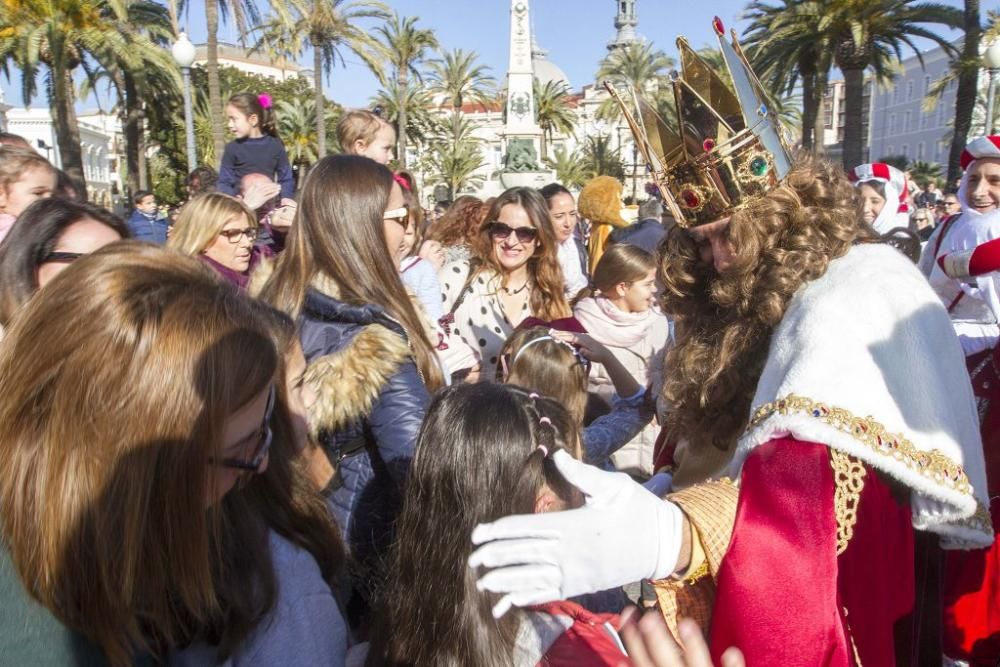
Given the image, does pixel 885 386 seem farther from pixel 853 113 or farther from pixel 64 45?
pixel 64 45

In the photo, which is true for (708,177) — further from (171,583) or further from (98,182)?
(98,182)

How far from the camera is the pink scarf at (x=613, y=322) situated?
12.1ft

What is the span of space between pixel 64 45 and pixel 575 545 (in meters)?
18.1

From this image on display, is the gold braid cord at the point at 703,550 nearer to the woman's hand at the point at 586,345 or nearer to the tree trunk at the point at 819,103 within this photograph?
the woman's hand at the point at 586,345

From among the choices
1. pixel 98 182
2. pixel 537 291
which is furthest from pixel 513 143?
pixel 98 182

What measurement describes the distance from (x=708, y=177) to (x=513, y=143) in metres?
20.7

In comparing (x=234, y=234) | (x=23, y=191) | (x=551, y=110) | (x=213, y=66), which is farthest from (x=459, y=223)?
(x=551, y=110)

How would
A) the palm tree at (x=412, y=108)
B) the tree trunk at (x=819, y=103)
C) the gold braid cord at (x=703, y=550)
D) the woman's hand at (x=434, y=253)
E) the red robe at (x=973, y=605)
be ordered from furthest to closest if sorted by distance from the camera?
1. the palm tree at (x=412, y=108)
2. the tree trunk at (x=819, y=103)
3. the woman's hand at (x=434, y=253)
4. the red robe at (x=973, y=605)
5. the gold braid cord at (x=703, y=550)

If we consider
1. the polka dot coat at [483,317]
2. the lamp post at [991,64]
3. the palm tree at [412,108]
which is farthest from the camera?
the palm tree at [412,108]

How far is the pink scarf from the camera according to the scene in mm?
3678

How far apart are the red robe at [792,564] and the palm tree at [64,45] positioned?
1641 centimetres

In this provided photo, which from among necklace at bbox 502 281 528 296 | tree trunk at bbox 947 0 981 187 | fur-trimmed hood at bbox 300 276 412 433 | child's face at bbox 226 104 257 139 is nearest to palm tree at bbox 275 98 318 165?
tree trunk at bbox 947 0 981 187

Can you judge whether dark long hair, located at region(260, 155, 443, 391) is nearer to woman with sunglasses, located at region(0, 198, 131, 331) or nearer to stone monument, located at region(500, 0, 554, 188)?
woman with sunglasses, located at region(0, 198, 131, 331)

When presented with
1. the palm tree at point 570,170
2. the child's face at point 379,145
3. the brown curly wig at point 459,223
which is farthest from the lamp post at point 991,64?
the palm tree at point 570,170
